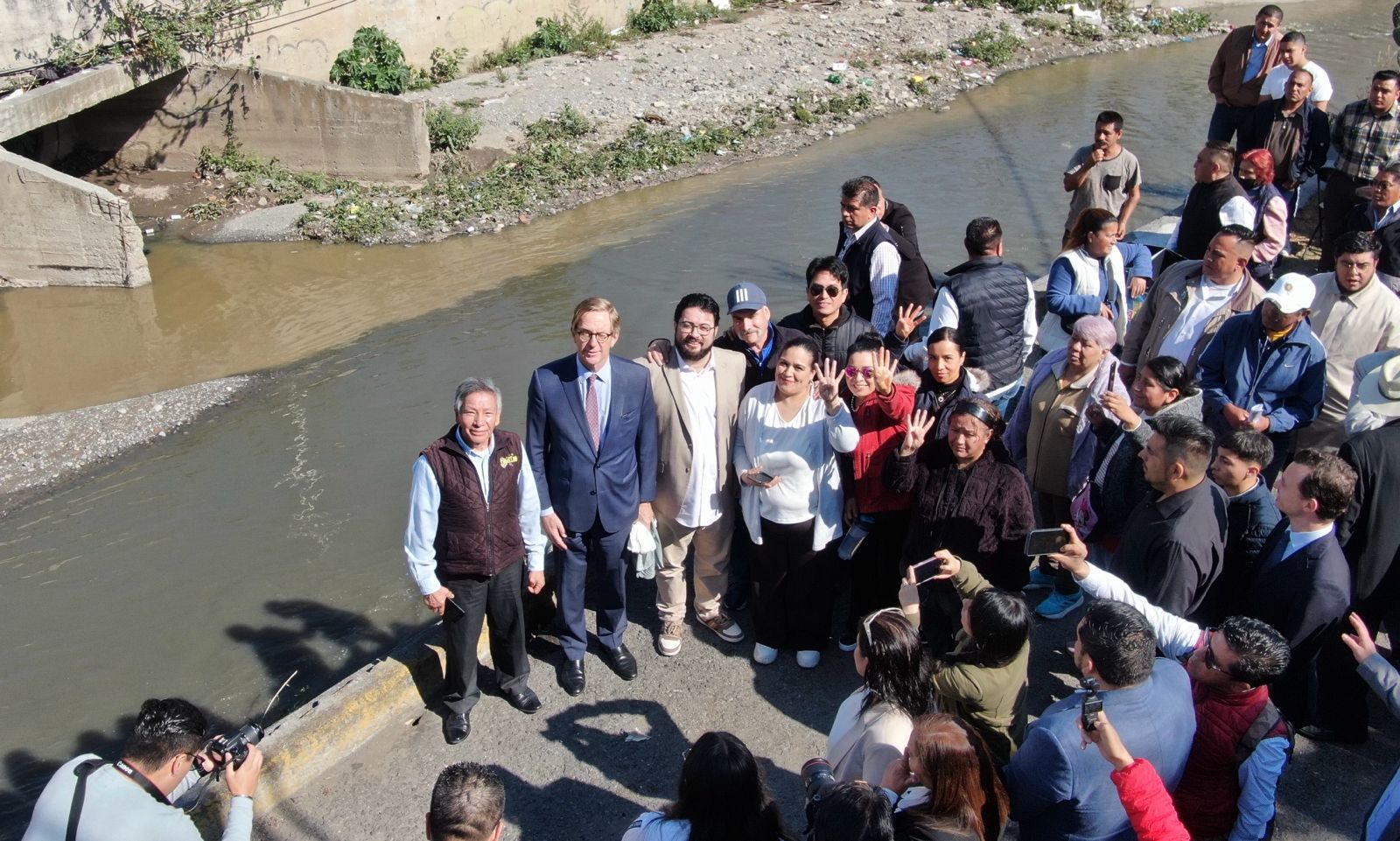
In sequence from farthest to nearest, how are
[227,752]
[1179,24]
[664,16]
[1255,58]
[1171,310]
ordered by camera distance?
[1179,24] < [664,16] < [1255,58] < [1171,310] < [227,752]

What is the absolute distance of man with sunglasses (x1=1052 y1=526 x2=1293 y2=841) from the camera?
3.34 meters

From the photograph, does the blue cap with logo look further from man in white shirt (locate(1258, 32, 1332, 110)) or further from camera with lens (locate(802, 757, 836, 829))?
man in white shirt (locate(1258, 32, 1332, 110))

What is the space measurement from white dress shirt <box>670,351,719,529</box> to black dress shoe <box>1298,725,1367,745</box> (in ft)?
8.91

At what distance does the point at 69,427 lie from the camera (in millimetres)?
8539

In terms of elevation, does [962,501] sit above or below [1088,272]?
below

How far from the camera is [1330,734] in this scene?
432 cm

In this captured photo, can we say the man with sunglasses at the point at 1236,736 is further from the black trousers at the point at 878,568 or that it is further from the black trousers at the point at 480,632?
the black trousers at the point at 480,632

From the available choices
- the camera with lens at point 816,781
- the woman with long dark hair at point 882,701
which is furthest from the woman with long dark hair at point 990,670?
the camera with lens at point 816,781

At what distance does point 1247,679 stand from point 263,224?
12.6 metres

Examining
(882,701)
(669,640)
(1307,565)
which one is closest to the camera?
(882,701)

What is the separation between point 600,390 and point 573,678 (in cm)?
140

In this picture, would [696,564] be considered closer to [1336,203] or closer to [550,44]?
[1336,203]

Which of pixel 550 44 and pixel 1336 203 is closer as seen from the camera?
pixel 1336 203

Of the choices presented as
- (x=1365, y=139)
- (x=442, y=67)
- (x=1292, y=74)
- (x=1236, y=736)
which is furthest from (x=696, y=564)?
(x=442, y=67)
